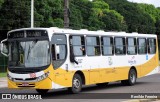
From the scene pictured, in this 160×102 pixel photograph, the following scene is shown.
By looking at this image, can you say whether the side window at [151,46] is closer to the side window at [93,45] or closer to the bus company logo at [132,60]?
the bus company logo at [132,60]

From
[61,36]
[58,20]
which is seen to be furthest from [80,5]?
[61,36]

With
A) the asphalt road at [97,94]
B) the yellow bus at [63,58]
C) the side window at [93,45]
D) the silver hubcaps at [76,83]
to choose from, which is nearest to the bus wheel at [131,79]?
the yellow bus at [63,58]

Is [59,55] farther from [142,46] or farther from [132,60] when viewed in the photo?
[142,46]

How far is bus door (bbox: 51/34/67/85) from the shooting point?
768 inches

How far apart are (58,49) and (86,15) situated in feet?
178

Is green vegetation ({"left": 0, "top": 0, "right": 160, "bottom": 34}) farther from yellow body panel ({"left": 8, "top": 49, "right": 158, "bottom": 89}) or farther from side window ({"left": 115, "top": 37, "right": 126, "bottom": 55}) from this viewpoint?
side window ({"left": 115, "top": 37, "right": 126, "bottom": 55})

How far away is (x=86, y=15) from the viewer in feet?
242

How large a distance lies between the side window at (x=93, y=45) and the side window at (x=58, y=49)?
206 cm

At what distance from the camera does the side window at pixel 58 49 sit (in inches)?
768

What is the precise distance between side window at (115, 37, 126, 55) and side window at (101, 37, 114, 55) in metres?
0.57

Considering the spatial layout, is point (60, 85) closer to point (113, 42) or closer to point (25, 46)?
point (25, 46)

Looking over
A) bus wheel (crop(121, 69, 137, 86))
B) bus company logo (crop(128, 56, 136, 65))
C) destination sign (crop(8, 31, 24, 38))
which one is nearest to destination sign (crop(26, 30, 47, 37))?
destination sign (crop(8, 31, 24, 38))

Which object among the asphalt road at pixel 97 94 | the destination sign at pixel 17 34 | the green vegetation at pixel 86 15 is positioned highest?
the green vegetation at pixel 86 15

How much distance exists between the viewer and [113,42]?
24.4 meters
